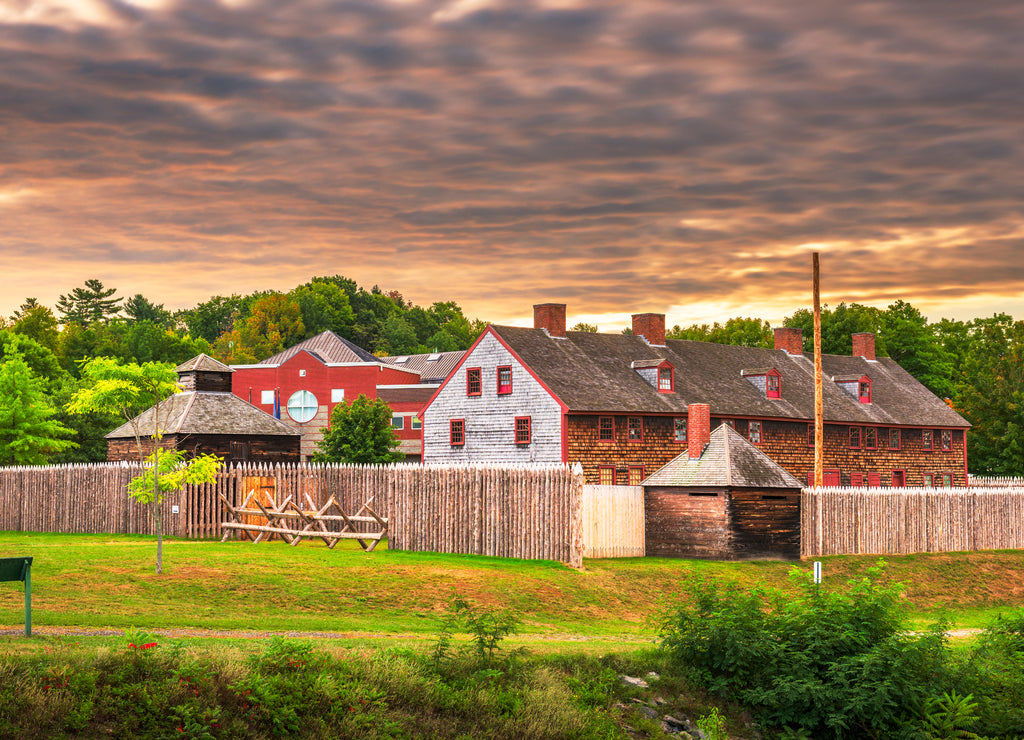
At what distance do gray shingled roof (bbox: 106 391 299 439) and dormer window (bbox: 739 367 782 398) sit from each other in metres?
22.2

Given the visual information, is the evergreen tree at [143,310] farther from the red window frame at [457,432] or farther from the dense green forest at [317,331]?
the red window frame at [457,432]

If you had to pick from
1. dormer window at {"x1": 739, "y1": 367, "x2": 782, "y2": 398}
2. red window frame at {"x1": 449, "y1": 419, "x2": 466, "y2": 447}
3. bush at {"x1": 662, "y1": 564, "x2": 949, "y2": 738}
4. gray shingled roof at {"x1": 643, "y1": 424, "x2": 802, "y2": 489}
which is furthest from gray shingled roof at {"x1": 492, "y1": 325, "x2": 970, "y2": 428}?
bush at {"x1": 662, "y1": 564, "x2": 949, "y2": 738}

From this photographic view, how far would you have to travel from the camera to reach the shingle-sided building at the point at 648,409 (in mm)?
47531

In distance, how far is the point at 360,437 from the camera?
189 ft

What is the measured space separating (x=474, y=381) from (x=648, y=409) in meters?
7.82

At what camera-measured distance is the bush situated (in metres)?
17.4

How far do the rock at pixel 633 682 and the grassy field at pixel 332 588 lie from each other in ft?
5.53

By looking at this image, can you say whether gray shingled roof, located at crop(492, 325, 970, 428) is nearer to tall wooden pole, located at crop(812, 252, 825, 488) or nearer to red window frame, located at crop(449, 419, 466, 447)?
red window frame, located at crop(449, 419, 466, 447)

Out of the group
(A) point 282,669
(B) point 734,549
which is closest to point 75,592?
(A) point 282,669

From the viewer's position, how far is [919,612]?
35250 millimetres

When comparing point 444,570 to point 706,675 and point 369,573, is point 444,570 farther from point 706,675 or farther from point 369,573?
point 706,675

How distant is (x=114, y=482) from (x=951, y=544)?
101ft

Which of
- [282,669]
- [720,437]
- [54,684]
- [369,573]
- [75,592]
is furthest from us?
[720,437]

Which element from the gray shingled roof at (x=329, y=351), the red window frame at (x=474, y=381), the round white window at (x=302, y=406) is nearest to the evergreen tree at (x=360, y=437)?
the red window frame at (x=474, y=381)
